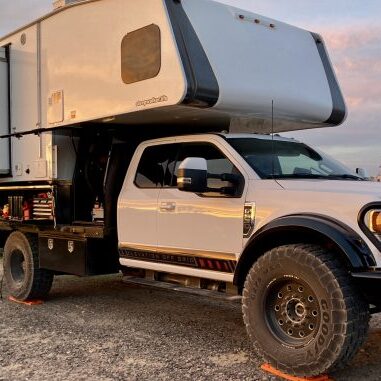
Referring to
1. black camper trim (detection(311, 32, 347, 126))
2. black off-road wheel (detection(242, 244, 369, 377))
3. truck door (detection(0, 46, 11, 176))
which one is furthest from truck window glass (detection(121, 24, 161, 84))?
truck door (detection(0, 46, 11, 176))

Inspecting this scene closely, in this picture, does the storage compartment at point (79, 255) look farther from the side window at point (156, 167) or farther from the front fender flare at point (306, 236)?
the front fender flare at point (306, 236)

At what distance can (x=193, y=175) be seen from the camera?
5.07 meters

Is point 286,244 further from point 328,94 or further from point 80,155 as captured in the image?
point 80,155

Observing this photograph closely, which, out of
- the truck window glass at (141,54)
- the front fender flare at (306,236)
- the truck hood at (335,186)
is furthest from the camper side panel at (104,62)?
the front fender flare at (306,236)

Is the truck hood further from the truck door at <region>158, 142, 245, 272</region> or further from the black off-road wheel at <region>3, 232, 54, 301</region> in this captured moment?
the black off-road wheel at <region>3, 232, 54, 301</region>

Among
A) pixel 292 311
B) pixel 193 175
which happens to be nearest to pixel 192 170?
pixel 193 175

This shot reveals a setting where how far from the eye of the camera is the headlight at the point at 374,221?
4.27 meters

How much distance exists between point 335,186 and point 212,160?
1376mm

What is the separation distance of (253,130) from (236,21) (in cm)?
134

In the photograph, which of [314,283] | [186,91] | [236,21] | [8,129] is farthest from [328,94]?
[8,129]

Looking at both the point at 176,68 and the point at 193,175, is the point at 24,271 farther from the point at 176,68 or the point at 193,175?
the point at 176,68

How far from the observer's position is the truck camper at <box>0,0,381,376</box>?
4.48 m

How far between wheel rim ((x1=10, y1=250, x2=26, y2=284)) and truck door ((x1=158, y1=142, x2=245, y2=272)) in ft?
9.70

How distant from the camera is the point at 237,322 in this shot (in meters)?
6.57
